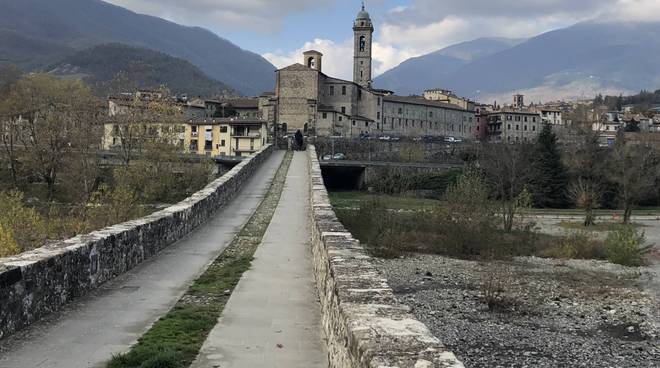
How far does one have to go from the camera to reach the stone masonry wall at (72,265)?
6.57 metres

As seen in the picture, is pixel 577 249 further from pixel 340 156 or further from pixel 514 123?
pixel 514 123

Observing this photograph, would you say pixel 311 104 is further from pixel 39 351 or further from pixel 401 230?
pixel 39 351

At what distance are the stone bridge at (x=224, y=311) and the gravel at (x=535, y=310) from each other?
7.20 meters

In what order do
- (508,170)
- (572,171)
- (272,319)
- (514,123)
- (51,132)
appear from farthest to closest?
(514,123), (572,171), (508,170), (51,132), (272,319)

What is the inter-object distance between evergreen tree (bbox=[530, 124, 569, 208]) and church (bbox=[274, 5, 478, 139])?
1304 inches

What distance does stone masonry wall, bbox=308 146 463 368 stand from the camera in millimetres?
4152

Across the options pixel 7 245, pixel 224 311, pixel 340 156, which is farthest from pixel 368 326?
pixel 340 156

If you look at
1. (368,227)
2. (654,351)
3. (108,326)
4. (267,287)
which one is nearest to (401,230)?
(368,227)

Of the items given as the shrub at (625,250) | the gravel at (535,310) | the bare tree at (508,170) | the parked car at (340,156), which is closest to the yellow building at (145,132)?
the gravel at (535,310)

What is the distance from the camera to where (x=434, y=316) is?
20.6m

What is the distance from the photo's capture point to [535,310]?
22188 mm

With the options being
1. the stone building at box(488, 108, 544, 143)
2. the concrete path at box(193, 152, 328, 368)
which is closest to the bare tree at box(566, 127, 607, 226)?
the concrete path at box(193, 152, 328, 368)

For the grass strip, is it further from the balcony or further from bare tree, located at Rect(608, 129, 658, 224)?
the balcony

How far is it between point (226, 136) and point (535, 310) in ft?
208
